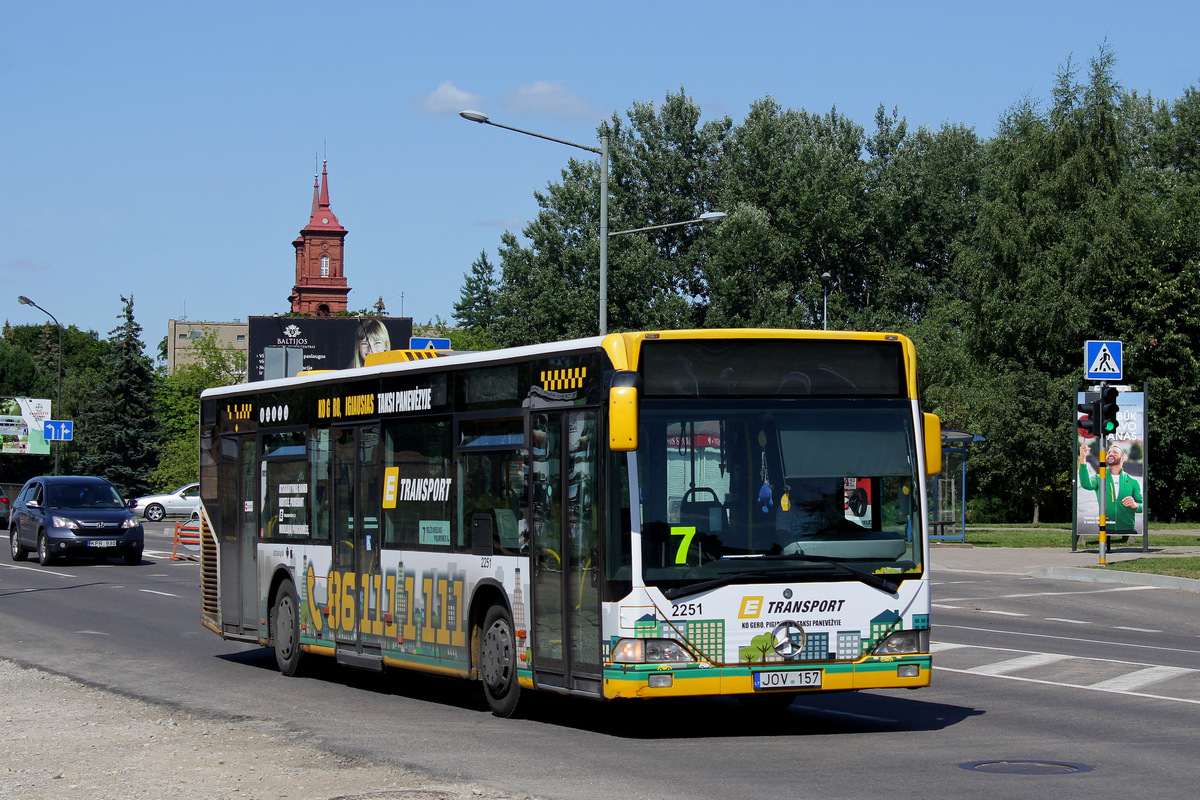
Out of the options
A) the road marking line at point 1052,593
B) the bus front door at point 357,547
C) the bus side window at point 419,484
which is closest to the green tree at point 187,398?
the road marking line at point 1052,593

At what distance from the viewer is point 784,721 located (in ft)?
35.7

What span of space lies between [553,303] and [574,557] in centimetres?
6198

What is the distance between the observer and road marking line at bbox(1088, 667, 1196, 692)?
12.6 m

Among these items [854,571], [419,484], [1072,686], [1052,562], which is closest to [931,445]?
[854,571]

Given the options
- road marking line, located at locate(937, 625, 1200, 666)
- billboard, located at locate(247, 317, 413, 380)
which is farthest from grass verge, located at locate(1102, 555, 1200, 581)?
billboard, located at locate(247, 317, 413, 380)

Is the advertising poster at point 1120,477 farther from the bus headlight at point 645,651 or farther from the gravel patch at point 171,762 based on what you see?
the gravel patch at point 171,762

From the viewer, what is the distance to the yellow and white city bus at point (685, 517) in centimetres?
940

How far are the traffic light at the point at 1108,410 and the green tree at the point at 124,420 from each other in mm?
63498

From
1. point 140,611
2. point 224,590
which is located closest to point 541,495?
point 224,590

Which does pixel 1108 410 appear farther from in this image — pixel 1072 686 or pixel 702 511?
pixel 702 511

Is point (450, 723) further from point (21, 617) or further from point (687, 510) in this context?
point (21, 617)

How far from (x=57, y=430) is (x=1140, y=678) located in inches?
2729

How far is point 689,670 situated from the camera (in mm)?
9383

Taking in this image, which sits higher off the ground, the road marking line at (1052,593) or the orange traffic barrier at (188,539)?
the orange traffic barrier at (188,539)
